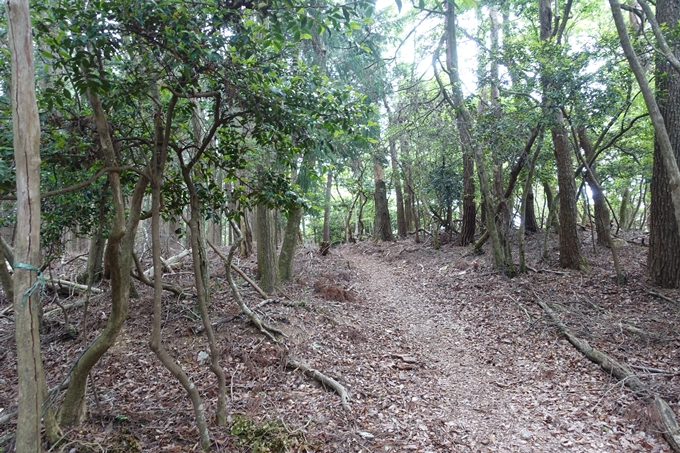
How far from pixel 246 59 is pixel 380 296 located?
7358mm

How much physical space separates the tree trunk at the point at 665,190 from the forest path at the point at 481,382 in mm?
2429

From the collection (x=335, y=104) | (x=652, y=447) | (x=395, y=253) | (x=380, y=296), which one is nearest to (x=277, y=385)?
(x=335, y=104)

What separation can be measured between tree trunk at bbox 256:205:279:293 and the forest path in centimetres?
173

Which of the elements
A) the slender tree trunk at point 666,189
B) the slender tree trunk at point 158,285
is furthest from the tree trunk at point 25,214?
the slender tree trunk at point 666,189

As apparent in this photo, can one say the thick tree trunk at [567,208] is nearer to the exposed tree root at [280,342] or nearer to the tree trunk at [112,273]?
the exposed tree root at [280,342]

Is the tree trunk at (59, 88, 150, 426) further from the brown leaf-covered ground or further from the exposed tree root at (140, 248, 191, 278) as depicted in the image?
the exposed tree root at (140, 248, 191, 278)

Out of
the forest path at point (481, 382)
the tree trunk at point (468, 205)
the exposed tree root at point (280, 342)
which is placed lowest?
the forest path at point (481, 382)

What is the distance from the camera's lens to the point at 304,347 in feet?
17.9

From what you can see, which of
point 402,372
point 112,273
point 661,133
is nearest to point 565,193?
point 661,133

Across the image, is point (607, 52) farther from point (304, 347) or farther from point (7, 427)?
point (7, 427)

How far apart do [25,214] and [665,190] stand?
905cm

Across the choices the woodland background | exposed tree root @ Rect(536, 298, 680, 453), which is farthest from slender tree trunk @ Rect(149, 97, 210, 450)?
exposed tree root @ Rect(536, 298, 680, 453)

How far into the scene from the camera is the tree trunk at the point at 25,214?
1.95m

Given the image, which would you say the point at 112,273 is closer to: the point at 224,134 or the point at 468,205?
the point at 224,134
